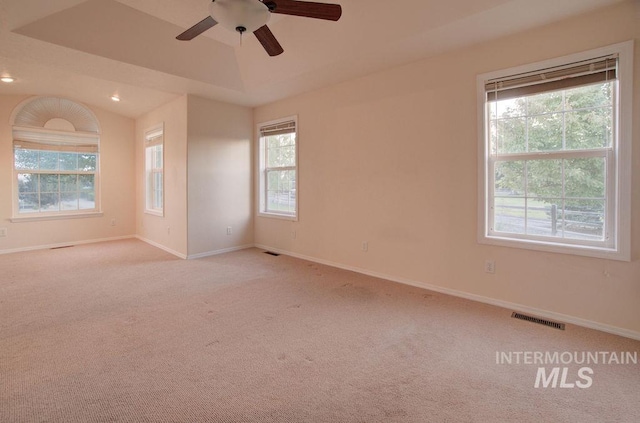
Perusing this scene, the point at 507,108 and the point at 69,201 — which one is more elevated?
the point at 507,108

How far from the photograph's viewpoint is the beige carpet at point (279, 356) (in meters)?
1.60

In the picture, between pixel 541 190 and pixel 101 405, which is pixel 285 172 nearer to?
pixel 541 190

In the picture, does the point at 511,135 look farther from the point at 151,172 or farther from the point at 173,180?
the point at 151,172

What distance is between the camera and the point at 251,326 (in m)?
2.53

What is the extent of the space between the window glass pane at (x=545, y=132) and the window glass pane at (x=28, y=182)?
7.33 metres

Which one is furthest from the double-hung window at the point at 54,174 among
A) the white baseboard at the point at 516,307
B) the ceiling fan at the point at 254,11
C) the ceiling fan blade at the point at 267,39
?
the white baseboard at the point at 516,307

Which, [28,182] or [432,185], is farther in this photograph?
[28,182]

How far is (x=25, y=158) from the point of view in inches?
203

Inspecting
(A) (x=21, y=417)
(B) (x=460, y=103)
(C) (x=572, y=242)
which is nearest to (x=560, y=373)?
(C) (x=572, y=242)

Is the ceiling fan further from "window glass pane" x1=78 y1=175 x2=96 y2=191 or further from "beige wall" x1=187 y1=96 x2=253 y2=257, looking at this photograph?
"window glass pane" x1=78 y1=175 x2=96 y2=191

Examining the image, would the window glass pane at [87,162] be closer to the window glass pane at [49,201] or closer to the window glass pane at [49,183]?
the window glass pane at [49,183]

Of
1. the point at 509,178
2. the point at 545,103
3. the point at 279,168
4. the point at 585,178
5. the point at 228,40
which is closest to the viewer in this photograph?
the point at 585,178

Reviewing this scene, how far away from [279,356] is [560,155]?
9.32 ft

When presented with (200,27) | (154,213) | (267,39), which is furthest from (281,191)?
(200,27)
